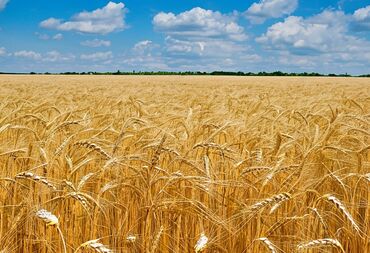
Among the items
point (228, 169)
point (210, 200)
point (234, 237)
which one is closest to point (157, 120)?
point (228, 169)

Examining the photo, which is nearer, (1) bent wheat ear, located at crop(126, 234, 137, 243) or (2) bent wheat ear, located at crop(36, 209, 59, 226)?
(2) bent wheat ear, located at crop(36, 209, 59, 226)

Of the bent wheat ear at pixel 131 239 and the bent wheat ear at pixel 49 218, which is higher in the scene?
the bent wheat ear at pixel 49 218

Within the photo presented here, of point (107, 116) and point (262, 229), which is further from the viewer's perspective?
point (107, 116)

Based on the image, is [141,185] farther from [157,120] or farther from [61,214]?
[157,120]

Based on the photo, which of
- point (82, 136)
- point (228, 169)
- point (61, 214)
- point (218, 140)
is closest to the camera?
point (61, 214)

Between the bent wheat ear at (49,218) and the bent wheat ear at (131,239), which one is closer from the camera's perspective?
the bent wheat ear at (49,218)

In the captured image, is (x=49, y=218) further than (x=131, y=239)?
No

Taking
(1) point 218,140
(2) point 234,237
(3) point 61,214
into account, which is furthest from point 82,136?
(2) point 234,237

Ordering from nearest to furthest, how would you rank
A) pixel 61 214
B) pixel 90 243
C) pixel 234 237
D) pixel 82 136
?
pixel 90 243
pixel 234 237
pixel 61 214
pixel 82 136

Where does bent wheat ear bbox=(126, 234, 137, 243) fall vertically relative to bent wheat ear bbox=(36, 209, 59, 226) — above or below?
below

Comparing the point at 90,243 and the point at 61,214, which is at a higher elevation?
the point at 90,243

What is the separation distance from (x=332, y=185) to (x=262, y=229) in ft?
2.81

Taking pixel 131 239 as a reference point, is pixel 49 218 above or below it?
above

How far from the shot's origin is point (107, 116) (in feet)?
14.4
